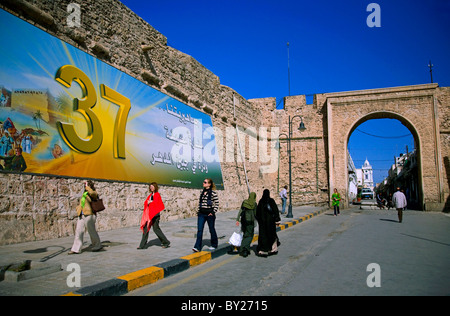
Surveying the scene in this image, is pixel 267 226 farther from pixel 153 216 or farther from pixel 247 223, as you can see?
pixel 153 216

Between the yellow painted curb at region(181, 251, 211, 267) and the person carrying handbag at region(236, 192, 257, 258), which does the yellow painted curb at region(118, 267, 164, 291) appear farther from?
the person carrying handbag at region(236, 192, 257, 258)

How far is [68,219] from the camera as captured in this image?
324 inches

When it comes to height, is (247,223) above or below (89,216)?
below

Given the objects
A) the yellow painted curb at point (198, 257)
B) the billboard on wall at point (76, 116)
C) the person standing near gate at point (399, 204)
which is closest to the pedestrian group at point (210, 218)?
the yellow painted curb at point (198, 257)

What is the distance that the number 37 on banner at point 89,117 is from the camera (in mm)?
8570

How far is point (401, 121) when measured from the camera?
2269cm

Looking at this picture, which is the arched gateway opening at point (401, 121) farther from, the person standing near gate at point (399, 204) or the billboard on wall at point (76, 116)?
the billboard on wall at point (76, 116)

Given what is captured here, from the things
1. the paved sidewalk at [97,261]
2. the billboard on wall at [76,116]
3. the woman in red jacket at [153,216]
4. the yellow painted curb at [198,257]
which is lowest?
the yellow painted curb at [198,257]

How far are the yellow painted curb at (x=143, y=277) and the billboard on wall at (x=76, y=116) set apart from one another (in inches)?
168

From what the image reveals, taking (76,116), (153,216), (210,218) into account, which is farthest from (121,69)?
(210,218)

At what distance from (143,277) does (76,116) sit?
5.73 m

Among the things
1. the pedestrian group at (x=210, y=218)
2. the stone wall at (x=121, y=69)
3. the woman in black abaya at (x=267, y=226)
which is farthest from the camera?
the stone wall at (x=121, y=69)

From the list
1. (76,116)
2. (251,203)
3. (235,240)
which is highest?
(76,116)
